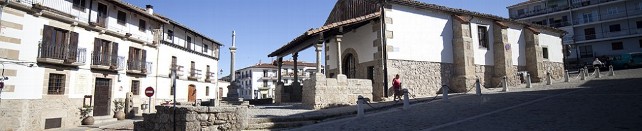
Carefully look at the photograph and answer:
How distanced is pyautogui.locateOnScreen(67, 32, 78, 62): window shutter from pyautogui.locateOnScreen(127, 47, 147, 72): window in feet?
12.5

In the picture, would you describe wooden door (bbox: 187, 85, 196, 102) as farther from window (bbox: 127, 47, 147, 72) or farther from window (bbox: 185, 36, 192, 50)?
window (bbox: 127, 47, 147, 72)

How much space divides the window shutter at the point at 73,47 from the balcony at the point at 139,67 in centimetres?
379

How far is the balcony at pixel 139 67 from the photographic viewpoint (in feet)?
66.1

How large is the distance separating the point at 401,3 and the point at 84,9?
16.4m

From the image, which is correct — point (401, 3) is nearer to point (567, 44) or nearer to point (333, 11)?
point (333, 11)

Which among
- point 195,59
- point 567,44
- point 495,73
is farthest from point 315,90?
point 567,44

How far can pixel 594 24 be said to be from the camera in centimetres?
3556

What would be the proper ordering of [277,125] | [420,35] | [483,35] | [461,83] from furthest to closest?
[483,35]
[461,83]
[420,35]
[277,125]

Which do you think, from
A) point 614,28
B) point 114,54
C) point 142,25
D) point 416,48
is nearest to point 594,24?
point 614,28

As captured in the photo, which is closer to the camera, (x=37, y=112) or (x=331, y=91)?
(x=331, y=91)

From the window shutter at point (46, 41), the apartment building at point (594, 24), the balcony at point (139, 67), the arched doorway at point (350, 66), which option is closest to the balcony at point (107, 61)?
the balcony at point (139, 67)

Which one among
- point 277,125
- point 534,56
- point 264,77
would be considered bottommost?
point 277,125

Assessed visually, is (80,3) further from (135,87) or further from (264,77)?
(264,77)

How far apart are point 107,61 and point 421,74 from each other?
56.1ft
